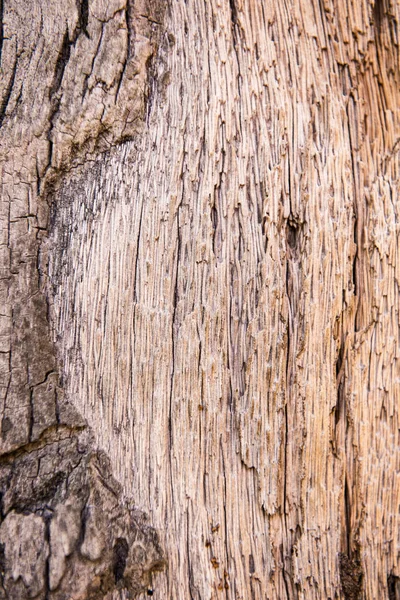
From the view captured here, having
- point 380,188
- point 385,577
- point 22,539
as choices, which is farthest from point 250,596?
point 380,188

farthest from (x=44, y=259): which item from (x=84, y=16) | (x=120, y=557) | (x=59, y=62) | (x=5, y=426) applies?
(x=120, y=557)

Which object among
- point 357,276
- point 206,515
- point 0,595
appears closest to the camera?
point 0,595

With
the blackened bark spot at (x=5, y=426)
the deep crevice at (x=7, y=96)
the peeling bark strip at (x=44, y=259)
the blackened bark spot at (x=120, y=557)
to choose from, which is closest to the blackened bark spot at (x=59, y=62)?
the peeling bark strip at (x=44, y=259)

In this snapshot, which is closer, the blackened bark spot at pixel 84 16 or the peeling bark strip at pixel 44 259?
the peeling bark strip at pixel 44 259

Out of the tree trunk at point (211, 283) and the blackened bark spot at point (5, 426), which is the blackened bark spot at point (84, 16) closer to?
the tree trunk at point (211, 283)

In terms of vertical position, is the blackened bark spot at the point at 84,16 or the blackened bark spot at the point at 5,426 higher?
the blackened bark spot at the point at 84,16

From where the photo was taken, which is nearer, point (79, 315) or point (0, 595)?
point (0, 595)

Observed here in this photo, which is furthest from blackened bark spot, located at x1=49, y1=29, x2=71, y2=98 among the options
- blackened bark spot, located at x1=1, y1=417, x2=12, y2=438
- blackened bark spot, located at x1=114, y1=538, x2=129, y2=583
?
blackened bark spot, located at x1=114, y1=538, x2=129, y2=583

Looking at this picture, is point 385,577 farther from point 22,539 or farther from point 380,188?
point 380,188
